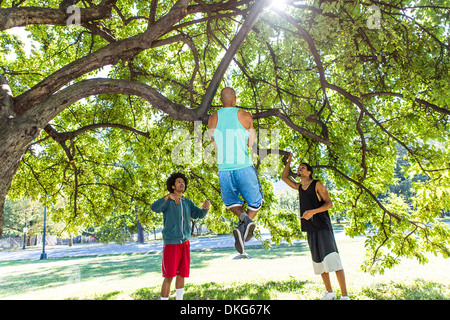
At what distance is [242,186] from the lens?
11.9 ft

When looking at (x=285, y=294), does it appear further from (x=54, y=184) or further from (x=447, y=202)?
(x=54, y=184)

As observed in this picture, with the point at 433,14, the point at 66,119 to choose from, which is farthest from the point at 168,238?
the point at 66,119

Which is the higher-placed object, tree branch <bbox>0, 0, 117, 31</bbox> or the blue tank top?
tree branch <bbox>0, 0, 117, 31</bbox>

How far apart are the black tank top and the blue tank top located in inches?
74.2

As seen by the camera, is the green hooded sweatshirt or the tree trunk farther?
the green hooded sweatshirt

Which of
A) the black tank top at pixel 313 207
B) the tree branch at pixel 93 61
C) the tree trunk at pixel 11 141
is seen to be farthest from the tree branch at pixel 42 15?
the black tank top at pixel 313 207

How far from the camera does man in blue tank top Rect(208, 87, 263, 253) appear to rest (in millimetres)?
3541

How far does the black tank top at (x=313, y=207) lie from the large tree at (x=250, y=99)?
2.89 ft

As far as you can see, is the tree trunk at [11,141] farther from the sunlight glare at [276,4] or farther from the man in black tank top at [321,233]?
the man in black tank top at [321,233]

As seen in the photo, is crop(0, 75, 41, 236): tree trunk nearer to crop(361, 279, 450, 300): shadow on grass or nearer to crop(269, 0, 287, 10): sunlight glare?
crop(269, 0, 287, 10): sunlight glare

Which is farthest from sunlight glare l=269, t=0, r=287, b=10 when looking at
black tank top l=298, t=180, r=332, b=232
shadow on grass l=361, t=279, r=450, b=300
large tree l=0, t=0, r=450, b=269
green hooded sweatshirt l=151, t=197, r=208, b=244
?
shadow on grass l=361, t=279, r=450, b=300

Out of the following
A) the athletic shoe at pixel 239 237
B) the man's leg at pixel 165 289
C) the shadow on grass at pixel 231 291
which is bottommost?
the shadow on grass at pixel 231 291

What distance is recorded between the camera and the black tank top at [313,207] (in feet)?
16.5

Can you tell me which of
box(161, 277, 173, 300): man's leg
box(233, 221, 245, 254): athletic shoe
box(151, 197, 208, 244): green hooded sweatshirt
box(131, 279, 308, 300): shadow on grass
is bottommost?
box(131, 279, 308, 300): shadow on grass
